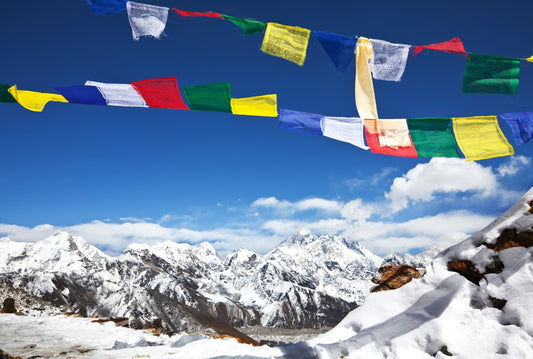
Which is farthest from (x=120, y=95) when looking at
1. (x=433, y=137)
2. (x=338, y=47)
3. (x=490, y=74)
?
(x=490, y=74)

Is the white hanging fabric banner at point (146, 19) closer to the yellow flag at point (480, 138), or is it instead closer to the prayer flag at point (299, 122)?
the prayer flag at point (299, 122)

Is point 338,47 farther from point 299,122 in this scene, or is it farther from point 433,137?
point 433,137

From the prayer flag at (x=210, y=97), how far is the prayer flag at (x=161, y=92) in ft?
0.86

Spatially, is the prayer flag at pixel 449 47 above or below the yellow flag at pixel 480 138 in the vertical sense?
above

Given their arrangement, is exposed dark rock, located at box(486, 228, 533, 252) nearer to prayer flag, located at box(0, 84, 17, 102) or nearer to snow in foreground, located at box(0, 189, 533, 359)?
snow in foreground, located at box(0, 189, 533, 359)

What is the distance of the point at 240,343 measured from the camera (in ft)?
28.0

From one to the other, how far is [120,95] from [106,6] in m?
2.05

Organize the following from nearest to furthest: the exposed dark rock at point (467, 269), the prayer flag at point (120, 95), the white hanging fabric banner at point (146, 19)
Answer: the exposed dark rock at point (467, 269) → the white hanging fabric banner at point (146, 19) → the prayer flag at point (120, 95)

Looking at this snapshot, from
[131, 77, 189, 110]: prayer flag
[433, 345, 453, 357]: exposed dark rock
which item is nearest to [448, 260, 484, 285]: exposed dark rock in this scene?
[433, 345, 453, 357]: exposed dark rock

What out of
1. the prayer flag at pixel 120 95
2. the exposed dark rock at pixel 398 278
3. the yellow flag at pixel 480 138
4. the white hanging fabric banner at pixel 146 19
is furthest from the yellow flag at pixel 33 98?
the yellow flag at pixel 480 138

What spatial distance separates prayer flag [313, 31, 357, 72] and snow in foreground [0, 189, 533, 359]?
5.05 metres

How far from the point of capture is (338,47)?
30.1 ft

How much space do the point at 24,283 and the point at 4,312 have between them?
608ft

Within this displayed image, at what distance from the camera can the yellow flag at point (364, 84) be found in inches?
355
